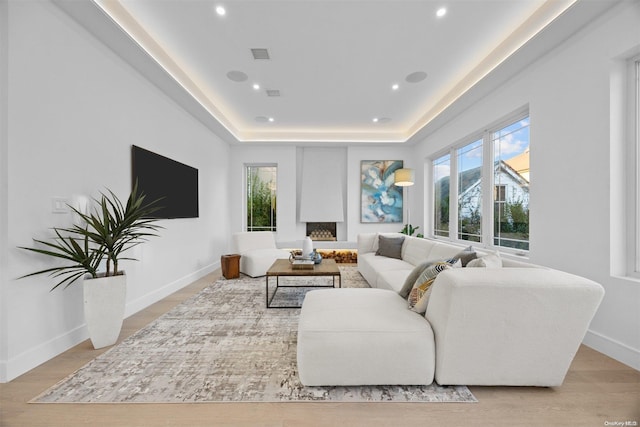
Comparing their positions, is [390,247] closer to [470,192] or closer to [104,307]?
[470,192]

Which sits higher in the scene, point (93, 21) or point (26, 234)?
point (93, 21)

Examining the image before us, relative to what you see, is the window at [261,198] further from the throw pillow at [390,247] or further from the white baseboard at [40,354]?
the white baseboard at [40,354]

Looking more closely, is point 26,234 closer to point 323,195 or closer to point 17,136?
point 17,136

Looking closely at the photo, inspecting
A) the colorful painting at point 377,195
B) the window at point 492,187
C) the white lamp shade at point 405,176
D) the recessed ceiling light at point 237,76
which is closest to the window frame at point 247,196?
the colorful painting at point 377,195

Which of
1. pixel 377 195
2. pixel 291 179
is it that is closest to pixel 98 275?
pixel 291 179

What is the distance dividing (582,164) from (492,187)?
53.2 inches

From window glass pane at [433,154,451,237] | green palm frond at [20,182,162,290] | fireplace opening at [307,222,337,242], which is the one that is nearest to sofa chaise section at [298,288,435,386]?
green palm frond at [20,182,162,290]

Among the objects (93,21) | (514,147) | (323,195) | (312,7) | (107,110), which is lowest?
(323,195)

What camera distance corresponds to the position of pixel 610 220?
2.11 metres

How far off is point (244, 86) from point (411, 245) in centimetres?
340

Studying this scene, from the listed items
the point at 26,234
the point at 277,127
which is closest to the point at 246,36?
the point at 26,234

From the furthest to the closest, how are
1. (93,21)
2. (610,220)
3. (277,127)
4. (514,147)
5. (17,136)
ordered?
(277,127)
(514,147)
(93,21)
(610,220)
(17,136)

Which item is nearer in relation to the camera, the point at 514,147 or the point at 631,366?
the point at 631,366

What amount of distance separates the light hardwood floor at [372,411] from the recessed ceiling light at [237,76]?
3486mm
